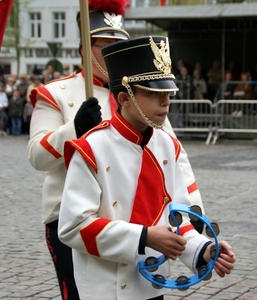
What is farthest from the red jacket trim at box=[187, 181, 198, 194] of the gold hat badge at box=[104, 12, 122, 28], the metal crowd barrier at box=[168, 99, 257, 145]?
the metal crowd barrier at box=[168, 99, 257, 145]

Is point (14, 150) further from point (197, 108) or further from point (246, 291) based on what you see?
point (246, 291)

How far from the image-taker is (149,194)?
3.02 meters

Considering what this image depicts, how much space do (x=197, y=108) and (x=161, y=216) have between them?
16.5 meters

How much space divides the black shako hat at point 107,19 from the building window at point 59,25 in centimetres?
5115

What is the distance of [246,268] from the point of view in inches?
250

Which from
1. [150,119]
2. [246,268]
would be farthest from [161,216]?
[246,268]

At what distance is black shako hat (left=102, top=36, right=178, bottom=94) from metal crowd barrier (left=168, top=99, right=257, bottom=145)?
52.3 feet

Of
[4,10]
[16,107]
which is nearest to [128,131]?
[4,10]

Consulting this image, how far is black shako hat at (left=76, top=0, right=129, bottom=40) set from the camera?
3.97m

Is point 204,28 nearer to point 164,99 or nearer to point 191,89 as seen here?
point 191,89

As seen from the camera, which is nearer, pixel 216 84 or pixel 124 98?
pixel 124 98

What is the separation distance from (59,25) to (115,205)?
173 feet

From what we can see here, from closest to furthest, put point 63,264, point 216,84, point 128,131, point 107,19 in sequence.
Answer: point 128,131 < point 63,264 < point 107,19 < point 216,84

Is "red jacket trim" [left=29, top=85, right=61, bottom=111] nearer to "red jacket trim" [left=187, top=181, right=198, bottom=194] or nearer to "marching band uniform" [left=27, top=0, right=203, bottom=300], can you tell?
"marching band uniform" [left=27, top=0, right=203, bottom=300]
